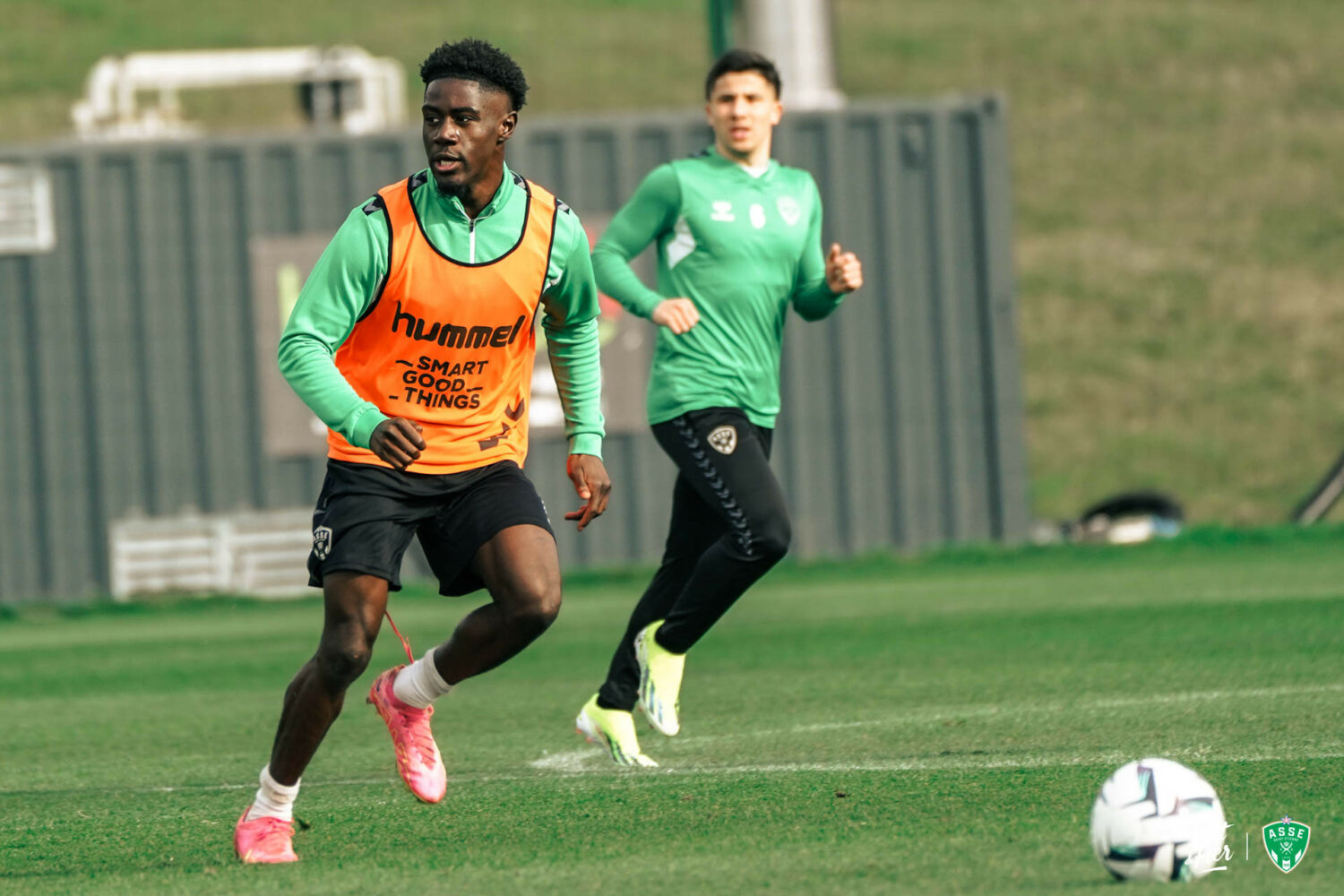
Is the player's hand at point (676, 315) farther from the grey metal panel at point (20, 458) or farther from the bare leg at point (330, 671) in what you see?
the grey metal panel at point (20, 458)

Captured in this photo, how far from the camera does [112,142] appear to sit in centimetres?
1647

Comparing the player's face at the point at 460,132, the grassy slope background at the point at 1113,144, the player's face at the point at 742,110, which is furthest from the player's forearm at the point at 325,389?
the grassy slope background at the point at 1113,144

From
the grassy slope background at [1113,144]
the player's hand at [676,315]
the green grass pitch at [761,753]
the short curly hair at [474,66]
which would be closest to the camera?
the green grass pitch at [761,753]

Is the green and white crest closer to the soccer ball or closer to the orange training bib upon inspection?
the soccer ball

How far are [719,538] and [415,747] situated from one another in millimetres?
1842

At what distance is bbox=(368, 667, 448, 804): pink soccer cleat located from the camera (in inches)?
237

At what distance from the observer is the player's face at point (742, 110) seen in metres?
7.55


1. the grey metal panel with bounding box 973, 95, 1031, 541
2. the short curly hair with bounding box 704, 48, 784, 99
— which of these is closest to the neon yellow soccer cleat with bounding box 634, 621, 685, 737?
the short curly hair with bounding box 704, 48, 784, 99

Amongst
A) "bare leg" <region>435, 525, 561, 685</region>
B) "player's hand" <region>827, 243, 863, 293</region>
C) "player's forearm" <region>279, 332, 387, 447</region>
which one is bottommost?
"bare leg" <region>435, 525, 561, 685</region>

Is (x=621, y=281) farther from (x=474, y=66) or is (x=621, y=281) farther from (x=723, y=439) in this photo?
(x=474, y=66)

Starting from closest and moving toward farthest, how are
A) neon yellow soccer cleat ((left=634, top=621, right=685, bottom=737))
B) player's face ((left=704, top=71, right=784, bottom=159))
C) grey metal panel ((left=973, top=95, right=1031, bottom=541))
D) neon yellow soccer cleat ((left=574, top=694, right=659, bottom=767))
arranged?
neon yellow soccer cleat ((left=574, top=694, right=659, bottom=767))
neon yellow soccer cleat ((left=634, top=621, right=685, bottom=737))
player's face ((left=704, top=71, right=784, bottom=159))
grey metal panel ((left=973, top=95, right=1031, bottom=541))

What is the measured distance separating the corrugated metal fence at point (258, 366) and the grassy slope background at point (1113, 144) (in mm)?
10171

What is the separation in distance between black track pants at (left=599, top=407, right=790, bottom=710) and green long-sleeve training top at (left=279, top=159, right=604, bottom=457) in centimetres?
106

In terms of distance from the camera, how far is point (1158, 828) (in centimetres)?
452
